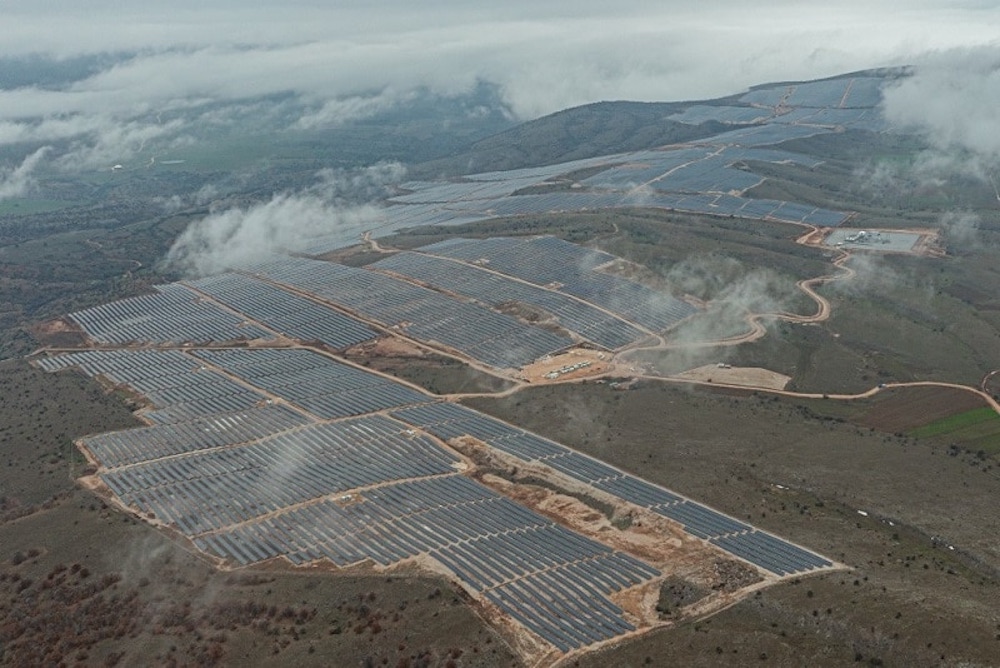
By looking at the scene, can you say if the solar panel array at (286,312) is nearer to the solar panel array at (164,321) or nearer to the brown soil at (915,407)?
the solar panel array at (164,321)

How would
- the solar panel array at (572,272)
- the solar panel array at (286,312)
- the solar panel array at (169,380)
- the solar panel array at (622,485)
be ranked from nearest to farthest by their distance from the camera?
the solar panel array at (622,485)
the solar panel array at (169,380)
the solar panel array at (286,312)
the solar panel array at (572,272)

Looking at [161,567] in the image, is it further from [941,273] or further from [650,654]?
[941,273]

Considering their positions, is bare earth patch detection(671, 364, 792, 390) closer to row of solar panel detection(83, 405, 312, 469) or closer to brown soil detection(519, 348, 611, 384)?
brown soil detection(519, 348, 611, 384)

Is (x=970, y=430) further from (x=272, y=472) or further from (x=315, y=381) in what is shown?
(x=315, y=381)

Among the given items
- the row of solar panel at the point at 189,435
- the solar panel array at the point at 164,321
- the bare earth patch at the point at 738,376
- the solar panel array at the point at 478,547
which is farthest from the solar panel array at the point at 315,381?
the bare earth patch at the point at 738,376

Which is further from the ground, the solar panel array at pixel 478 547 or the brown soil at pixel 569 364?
the solar panel array at pixel 478 547
